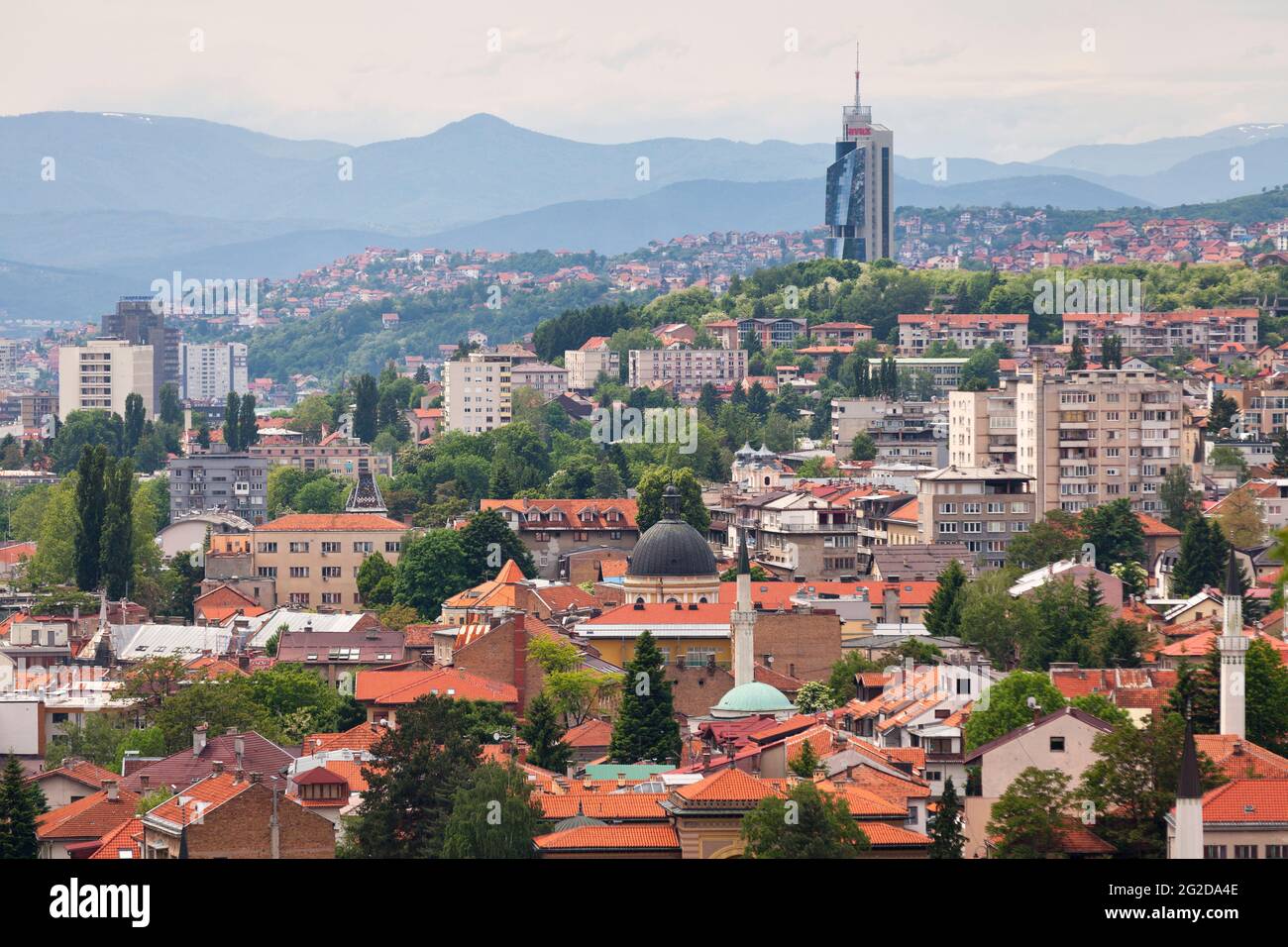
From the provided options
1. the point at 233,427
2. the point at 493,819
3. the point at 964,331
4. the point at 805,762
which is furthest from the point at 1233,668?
the point at 964,331

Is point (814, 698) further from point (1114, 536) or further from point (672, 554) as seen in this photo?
point (1114, 536)

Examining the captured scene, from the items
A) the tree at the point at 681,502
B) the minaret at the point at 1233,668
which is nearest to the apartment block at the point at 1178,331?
the tree at the point at 681,502

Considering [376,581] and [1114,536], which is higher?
[1114,536]

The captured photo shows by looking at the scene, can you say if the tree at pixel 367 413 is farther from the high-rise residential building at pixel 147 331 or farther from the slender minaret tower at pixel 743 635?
the high-rise residential building at pixel 147 331

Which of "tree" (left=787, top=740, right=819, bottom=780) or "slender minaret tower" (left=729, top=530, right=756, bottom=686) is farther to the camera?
"slender minaret tower" (left=729, top=530, right=756, bottom=686)

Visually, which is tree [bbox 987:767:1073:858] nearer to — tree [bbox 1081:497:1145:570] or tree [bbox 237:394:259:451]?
tree [bbox 1081:497:1145:570]

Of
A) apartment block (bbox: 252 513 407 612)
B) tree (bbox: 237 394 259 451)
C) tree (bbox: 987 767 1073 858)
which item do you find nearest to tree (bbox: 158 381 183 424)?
tree (bbox: 237 394 259 451)
